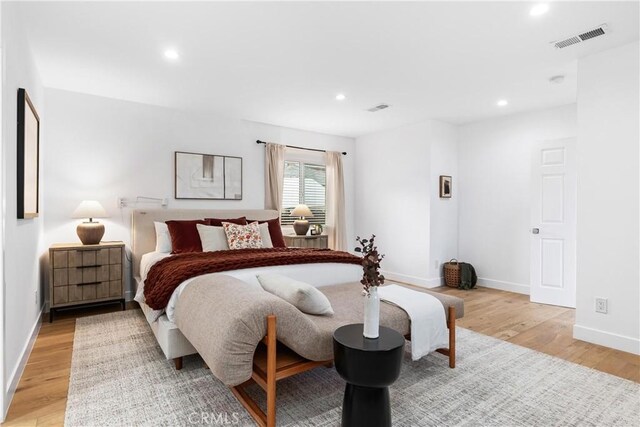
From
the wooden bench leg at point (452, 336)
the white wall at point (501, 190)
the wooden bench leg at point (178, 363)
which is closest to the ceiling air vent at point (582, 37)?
the white wall at point (501, 190)

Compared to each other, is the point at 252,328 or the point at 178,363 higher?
the point at 252,328

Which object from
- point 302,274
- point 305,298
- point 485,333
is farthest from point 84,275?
point 485,333

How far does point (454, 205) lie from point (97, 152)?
16.7 feet

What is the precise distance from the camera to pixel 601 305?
3027 millimetres

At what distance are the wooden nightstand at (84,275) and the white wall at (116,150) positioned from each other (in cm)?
53

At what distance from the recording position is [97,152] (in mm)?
4203

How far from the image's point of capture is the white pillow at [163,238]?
410 cm

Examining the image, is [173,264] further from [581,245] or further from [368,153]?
[368,153]

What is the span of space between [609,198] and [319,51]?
2764 millimetres

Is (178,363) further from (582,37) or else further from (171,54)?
(582,37)

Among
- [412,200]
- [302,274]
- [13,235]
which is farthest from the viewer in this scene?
[412,200]

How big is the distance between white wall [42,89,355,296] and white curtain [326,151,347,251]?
1529 mm

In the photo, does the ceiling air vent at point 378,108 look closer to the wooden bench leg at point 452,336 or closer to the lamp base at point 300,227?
the lamp base at point 300,227

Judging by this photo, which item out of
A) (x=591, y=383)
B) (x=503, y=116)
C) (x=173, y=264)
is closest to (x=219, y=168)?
(x=173, y=264)
